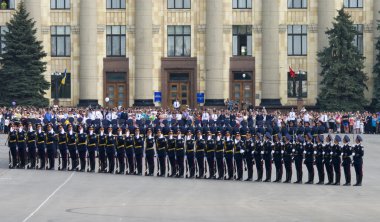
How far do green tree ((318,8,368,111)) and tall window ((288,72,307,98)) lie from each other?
482 centimetres

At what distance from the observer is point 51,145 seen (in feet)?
153

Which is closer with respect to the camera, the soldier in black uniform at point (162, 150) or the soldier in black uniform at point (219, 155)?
the soldier in black uniform at point (219, 155)

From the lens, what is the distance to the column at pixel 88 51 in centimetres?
8806

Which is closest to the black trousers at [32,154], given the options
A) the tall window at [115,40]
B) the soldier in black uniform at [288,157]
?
the soldier in black uniform at [288,157]

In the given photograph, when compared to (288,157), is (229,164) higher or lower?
lower

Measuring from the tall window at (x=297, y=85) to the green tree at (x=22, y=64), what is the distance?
1820 centimetres

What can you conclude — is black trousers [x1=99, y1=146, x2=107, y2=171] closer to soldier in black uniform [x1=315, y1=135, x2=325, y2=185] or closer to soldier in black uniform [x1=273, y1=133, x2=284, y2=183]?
soldier in black uniform [x1=273, y1=133, x2=284, y2=183]

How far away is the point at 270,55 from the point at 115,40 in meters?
11.4

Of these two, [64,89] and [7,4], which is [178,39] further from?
[7,4]

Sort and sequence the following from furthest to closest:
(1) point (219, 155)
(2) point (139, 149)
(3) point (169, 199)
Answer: (2) point (139, 149), (1) point (219, 155), (3) point (169, 199)

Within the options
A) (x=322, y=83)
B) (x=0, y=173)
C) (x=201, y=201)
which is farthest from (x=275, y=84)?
(x=201, y=201)

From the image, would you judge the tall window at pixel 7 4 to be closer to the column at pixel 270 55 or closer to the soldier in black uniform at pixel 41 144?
the column at pixel 270 55

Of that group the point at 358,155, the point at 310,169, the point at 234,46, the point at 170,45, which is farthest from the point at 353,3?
the point at 358,155

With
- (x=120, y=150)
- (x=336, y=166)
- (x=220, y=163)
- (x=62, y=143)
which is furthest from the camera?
(x=62, y=143)
